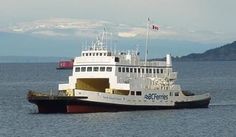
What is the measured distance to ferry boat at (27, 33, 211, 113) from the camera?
266ft

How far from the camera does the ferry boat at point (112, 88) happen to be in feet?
A: 266

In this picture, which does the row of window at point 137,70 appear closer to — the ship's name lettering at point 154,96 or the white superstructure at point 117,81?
the white superstructure at point 117,81

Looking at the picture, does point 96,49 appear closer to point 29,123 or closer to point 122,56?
point 122,56

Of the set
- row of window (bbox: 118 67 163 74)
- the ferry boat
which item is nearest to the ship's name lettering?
the ferry boat

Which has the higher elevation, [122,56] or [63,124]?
[122,56]

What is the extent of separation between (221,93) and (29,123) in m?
55.4

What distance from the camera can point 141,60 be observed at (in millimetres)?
89125

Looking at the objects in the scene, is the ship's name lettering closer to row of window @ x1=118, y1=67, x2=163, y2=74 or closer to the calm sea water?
the calm sea water

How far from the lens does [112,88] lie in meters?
83.6

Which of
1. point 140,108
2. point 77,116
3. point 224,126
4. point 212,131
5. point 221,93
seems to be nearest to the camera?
point 212,131

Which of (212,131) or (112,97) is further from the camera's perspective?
(112,97)

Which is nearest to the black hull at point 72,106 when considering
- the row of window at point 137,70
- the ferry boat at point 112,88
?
the ferry boat at point 112,88

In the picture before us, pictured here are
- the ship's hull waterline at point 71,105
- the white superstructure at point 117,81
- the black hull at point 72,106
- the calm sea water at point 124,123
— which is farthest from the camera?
the white superstructure at point 117,81

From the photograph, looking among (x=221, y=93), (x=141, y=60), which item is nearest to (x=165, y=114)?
(x=141, y=60)
